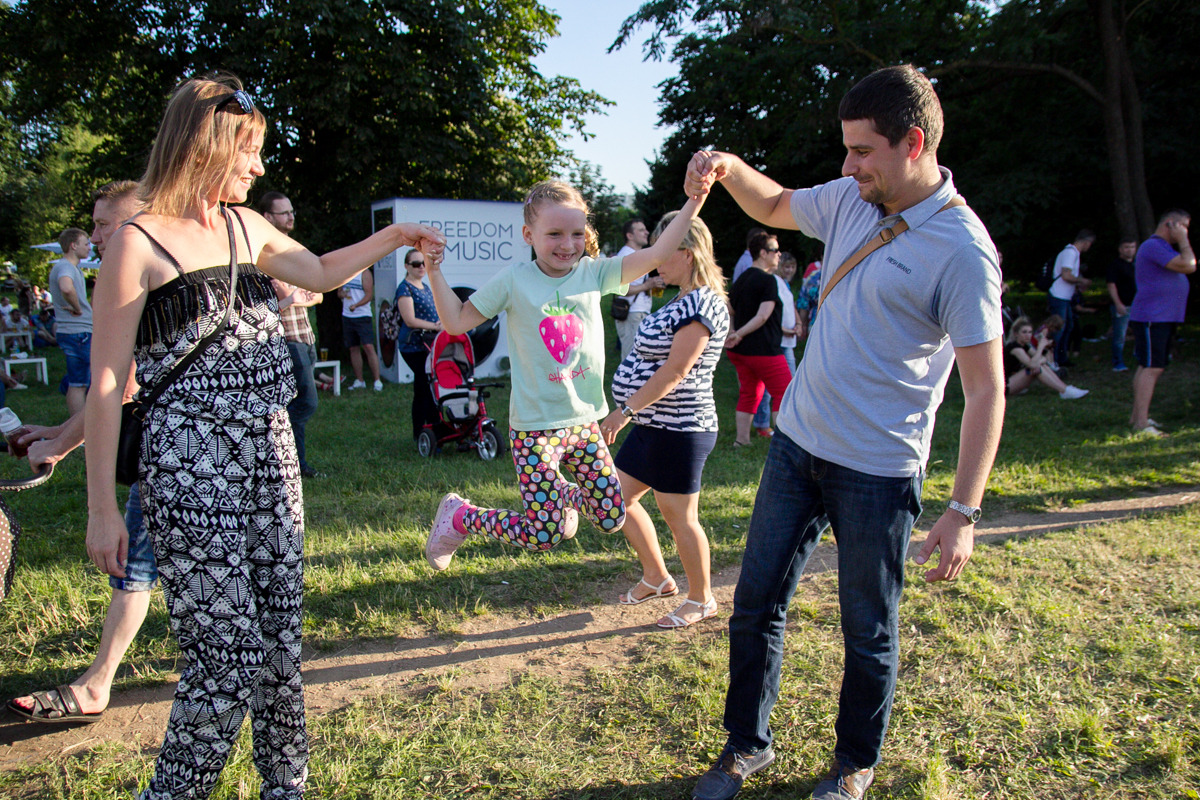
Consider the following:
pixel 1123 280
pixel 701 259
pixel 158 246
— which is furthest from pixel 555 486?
pixel 1123 280

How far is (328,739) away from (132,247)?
1.94m

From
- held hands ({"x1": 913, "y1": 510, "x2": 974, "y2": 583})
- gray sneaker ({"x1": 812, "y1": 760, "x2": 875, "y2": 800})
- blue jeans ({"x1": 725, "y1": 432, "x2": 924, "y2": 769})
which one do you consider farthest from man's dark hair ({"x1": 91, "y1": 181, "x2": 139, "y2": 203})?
gray sneaker ({"x1": 812, "y1": 760, "x2": 875, "y2": 800})

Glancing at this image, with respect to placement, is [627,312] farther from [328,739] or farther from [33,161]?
[33,161]

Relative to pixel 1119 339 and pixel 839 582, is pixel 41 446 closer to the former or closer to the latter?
pixel 839 582

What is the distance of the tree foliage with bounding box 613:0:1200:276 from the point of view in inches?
533

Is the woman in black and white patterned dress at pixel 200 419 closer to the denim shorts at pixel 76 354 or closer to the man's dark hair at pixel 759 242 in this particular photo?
the man's dark hair at pixel 759 242

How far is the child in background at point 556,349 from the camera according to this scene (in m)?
3.34

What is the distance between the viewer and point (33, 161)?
3272 centimetres

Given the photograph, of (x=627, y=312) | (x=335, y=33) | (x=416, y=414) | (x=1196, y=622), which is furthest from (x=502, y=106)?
(x=1196, y=622)

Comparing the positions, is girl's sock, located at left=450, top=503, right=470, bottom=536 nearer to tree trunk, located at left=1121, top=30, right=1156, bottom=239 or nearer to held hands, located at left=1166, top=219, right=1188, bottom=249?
held hands, located at left=1166, top=219, right=1188, bottom=249

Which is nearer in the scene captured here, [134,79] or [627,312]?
[627,312]

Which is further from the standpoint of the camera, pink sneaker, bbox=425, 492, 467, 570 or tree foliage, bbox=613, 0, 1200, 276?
tree foliage, bbox=613, 0, 1200, 276

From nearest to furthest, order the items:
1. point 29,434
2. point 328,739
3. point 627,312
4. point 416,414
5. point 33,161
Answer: point 29,434
point 328,739
point 416,414
point 627,312
point 33,161

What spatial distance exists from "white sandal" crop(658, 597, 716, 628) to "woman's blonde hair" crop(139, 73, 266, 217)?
2847mm
